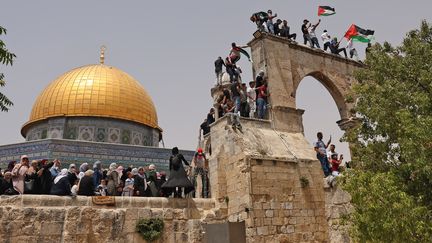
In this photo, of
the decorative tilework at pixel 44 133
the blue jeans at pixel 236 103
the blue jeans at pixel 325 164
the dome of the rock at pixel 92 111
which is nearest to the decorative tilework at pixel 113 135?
the dome of the rock at pixel 92 111

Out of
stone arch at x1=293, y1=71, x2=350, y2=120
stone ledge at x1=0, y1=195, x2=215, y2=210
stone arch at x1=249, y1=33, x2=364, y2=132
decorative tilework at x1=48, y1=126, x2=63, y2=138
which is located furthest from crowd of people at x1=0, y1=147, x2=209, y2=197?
decorative tilework at x1=48, y1=126, x2=63, y2=138

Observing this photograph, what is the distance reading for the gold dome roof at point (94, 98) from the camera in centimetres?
2178

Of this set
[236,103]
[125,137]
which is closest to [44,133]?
[125,137]

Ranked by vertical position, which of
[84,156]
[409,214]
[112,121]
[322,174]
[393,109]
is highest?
[112,121]

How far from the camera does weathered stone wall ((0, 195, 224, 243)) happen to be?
6.04 metres

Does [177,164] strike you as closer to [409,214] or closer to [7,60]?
[7,60]

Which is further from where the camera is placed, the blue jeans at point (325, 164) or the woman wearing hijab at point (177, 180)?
the blue jeans at point (325, 164)

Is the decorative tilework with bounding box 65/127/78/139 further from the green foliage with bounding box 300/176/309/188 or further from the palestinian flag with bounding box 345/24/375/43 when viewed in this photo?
the green foliage with bounding box 300/176/309/188

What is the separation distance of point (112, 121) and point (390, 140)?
18.2m

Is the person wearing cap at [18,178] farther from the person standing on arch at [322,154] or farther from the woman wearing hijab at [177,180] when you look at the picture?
the person standing on arch at [322,154]

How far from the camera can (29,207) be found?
20.2 ft

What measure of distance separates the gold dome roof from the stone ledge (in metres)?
15.7

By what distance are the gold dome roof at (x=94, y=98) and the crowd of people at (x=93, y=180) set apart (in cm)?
1400

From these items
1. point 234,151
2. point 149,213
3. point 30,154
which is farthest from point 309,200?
point 30,154
